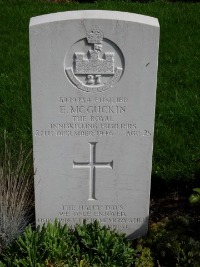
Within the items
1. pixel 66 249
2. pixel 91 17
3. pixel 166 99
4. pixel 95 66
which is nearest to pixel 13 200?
pixel 66 249

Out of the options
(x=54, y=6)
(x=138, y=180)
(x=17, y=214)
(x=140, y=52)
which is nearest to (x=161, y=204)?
(x=138, y=180)

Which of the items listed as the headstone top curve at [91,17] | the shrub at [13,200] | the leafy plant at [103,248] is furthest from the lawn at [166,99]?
the headstone top curve at [91,17]

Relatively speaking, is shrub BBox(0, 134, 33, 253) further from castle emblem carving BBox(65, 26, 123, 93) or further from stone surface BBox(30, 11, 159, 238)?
castle emblem carving BBox(65, 26, 123, 93)

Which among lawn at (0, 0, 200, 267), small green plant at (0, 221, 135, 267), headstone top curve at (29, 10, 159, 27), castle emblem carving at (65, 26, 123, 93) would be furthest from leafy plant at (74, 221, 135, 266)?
headstone top curve at (29, 10, 159, 27)

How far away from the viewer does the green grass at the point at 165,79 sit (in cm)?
552

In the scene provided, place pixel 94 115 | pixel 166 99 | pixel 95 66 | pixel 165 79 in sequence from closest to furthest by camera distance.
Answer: pixel 95 66, pixel 94 115, pixel 166 99, pixel 165 79

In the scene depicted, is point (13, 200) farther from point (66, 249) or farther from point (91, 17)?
point (91, 17)

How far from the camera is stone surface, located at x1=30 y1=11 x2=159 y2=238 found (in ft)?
12.3

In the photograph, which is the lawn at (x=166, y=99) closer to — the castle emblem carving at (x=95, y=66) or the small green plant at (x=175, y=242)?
the small green plant at (x=175, y=242)

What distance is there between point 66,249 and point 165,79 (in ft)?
Result: 11.0

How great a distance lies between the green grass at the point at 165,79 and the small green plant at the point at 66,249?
111 cm

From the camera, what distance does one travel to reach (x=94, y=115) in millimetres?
4023

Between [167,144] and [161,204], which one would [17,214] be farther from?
[167,144]

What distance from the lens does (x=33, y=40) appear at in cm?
373
